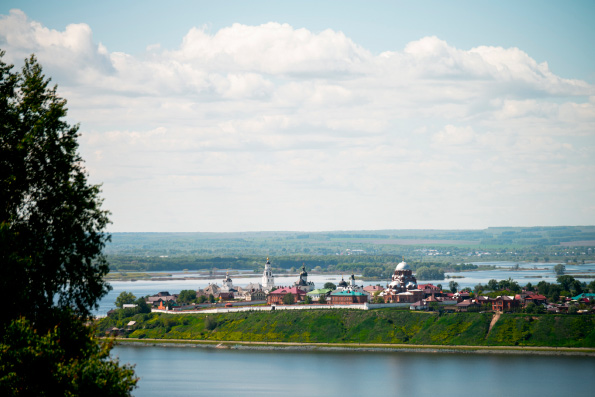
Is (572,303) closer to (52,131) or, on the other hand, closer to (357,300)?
(357,300)

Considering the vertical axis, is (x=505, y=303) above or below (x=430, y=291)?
below

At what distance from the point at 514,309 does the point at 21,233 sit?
62.8m

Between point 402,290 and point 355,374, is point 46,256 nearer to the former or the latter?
point 355,374

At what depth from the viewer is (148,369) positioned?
53.1 m

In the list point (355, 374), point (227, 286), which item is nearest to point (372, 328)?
point (355, 374)

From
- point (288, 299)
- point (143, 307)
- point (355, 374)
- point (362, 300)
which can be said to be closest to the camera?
point (355, 374)

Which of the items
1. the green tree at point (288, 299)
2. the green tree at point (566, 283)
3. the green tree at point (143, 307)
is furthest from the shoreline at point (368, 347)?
the green tree at point (566, 283)

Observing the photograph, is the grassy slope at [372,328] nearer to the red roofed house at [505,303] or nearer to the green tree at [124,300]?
the red roofed house at [505,303]

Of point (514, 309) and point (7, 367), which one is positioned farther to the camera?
point (514, 309)

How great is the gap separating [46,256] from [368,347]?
50.8 m

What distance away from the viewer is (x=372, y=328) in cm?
6950

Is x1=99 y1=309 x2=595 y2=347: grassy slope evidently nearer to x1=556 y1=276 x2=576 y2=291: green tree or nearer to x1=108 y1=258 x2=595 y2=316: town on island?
x1=108 y1=258 x2=595 y2=316: town on island

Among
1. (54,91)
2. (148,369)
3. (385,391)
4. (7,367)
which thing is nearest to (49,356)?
(7,367)

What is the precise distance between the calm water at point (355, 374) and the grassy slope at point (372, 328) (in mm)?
5501
